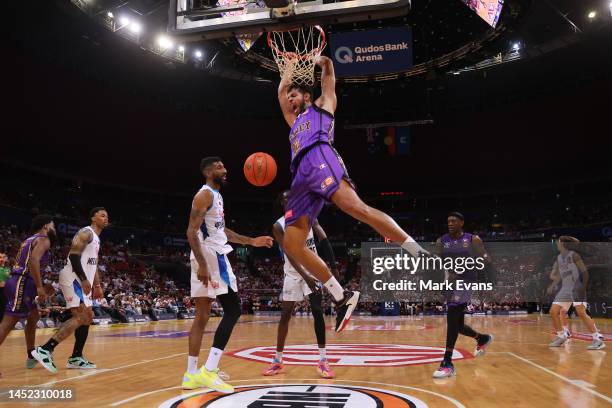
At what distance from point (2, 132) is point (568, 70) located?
29260mm

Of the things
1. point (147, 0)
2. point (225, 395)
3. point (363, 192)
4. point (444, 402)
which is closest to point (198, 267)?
point (225, 395)

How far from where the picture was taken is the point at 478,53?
23984 millimetres

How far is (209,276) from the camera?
4.82m

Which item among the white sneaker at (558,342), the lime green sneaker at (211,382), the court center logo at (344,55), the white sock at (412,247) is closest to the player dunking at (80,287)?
the lime green sneaker at (211,382)

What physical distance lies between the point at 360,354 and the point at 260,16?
5.29 metres

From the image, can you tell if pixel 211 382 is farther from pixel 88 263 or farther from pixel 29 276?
pixel 29 276

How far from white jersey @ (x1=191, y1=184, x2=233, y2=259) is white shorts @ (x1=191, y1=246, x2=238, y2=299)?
0.06m

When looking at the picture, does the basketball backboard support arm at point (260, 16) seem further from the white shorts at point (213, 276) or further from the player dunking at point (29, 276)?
the player dunking at point (29, 276)

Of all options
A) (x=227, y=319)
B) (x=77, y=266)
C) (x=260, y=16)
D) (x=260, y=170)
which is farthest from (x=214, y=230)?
(x=260, y=170)

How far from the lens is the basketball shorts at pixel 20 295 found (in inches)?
243

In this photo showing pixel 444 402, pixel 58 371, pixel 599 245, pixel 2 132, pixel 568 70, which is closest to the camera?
pixel 444 402

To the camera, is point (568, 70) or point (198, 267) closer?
point (198, 267)

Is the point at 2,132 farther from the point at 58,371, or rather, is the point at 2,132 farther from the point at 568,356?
the point at 568,356

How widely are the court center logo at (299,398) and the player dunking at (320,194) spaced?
2.07ft
